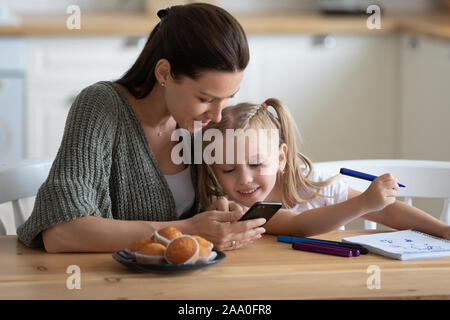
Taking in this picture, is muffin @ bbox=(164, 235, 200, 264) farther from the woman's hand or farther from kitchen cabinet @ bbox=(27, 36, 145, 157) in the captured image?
kitchen cabinet @ bbox=(27, 36, 145, 157)

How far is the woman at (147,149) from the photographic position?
133 cm

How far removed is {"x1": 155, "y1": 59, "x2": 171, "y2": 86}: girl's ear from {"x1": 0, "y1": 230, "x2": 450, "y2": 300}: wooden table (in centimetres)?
39

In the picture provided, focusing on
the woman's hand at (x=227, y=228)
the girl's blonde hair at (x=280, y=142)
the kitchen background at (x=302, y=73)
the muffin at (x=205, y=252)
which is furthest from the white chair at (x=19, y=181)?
the kitchen background at (x=302, y=73)

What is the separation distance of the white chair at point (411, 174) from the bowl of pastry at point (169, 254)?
69cm

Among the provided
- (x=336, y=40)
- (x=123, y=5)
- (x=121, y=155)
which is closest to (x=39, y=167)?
(x=121, y=155)

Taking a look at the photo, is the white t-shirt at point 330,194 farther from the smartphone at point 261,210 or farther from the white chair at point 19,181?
the white chair at point 19,181

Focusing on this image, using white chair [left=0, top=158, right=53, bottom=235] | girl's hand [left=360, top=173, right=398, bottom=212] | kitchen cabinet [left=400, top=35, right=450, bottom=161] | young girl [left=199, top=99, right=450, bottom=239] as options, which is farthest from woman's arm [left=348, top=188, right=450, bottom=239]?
kitchen cabinet [left=400, top=35, right=450, bottom=161]

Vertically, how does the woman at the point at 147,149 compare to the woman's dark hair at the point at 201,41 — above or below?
below

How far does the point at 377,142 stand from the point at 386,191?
2253 mm

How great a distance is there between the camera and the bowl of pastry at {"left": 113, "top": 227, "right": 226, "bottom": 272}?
3.77 feet

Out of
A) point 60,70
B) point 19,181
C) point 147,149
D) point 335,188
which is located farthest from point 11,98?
point 335,188

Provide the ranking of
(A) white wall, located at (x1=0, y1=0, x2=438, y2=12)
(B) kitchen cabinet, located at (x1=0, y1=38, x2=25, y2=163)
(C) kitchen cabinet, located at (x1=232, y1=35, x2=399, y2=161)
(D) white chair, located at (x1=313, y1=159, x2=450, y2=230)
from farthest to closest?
(A) white wall, located at (x1=0, y1=0, x2=438, y2=12) → (C) kitchen cabinet, located at (x1=232, y1=35, x2=399, y2=161) → (B) kitchen cabinet, located at (x1=0, y1=38, x2=25, y2=163) → (D) white chair, located at (x1=313, y1=159, x2=450, y2=230)
